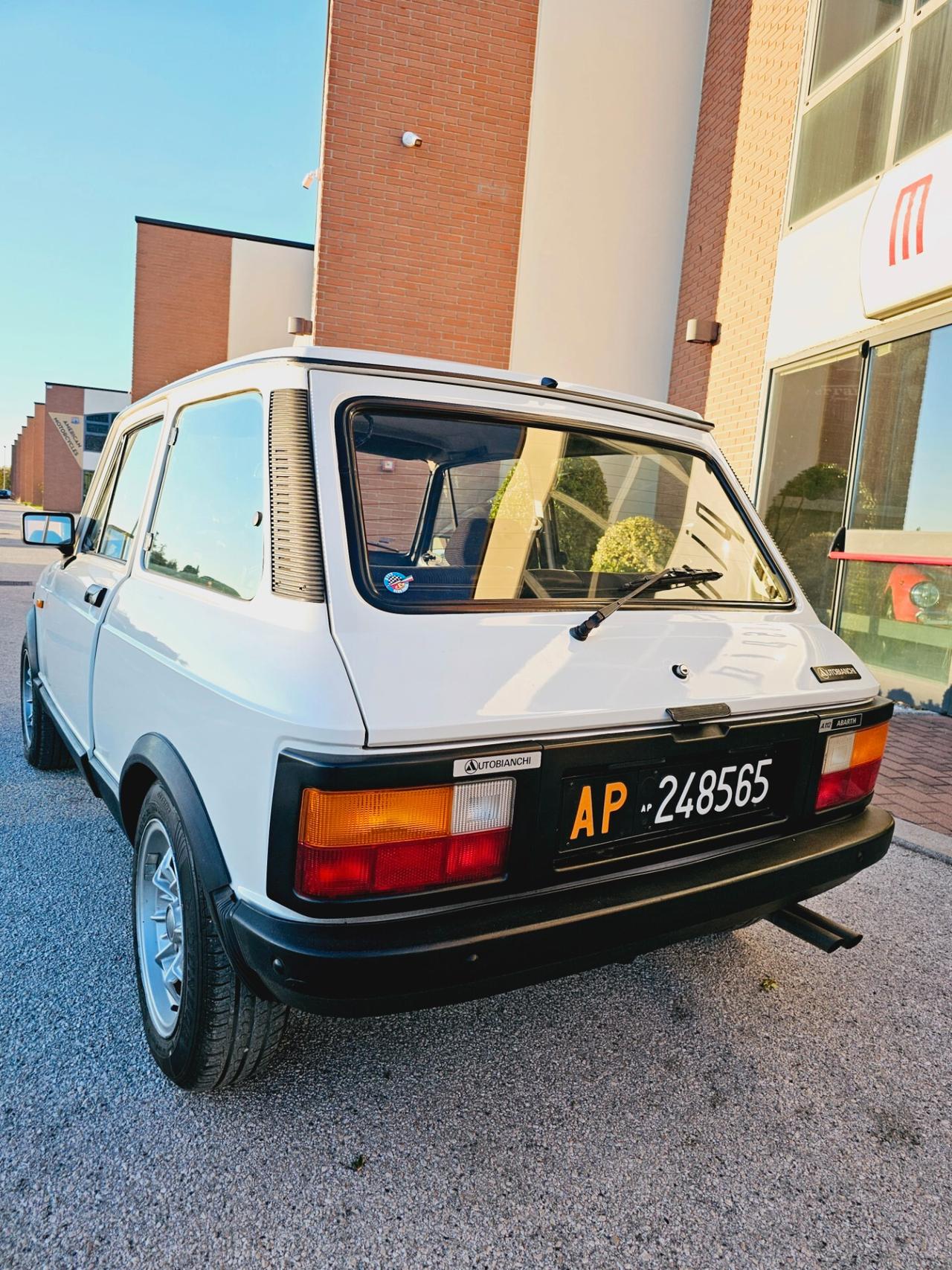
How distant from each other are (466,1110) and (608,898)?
2.24 ft

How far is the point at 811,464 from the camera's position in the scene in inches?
307

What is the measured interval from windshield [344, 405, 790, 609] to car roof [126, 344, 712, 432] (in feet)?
0.35

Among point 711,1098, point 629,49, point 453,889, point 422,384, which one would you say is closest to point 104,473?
point 422,384

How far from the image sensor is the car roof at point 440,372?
203 centimetres

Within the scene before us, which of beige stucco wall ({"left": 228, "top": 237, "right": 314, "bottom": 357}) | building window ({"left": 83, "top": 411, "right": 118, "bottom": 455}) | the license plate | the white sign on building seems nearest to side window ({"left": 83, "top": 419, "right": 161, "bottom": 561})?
the license plate

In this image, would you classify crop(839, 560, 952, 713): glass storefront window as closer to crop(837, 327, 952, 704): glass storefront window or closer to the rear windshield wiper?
crop(837, 327, 952, 704): glass storefront window

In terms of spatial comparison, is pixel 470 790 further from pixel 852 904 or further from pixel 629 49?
pixel 629 49

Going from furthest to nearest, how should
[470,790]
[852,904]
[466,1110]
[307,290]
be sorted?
1. [307,290]
2. [852,904]
3. [466,1110]
4. [470,790]

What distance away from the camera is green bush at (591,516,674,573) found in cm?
243

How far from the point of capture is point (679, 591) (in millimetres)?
2379

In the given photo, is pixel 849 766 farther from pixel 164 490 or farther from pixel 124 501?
pixel 124 501

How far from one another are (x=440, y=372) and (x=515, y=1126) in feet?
6.12

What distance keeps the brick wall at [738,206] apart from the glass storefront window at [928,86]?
1531mm

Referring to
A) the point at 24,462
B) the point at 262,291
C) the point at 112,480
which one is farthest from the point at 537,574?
the point at 24,462
